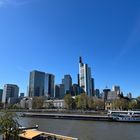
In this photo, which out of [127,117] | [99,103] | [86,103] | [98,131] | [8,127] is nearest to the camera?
[8,127]

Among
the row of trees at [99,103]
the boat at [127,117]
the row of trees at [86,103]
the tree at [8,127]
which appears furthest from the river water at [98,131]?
the row of trees at [86,103]

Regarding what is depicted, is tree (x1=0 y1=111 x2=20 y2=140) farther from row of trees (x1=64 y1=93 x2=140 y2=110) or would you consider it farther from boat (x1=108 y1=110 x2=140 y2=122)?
row of trees (x1=64 y1=93 x2=140 y2=110)

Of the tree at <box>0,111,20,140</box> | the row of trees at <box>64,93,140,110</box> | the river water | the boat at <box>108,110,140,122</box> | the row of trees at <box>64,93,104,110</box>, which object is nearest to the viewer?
the tree at <box>0,111,20,140</box>

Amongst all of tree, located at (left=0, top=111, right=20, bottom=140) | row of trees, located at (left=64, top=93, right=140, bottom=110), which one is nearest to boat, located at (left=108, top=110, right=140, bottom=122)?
row of trees, located at (left=64, top=93, right=140, bottom=110)

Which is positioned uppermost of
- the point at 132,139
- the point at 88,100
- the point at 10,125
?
the point at 88,100

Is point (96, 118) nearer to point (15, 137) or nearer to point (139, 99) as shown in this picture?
point (15, 137)

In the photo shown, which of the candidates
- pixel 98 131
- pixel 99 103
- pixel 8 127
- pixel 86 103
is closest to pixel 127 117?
pixel 98 131

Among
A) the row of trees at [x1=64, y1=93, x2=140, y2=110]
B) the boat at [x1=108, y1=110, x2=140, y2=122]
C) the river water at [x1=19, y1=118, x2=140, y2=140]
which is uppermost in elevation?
the row of trees at [x1=64, y1=93, x2=140, y2=110]

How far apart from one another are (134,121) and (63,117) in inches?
1714

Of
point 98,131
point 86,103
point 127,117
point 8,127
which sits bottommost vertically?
point 98,131

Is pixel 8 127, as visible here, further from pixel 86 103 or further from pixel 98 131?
pixel 86 103

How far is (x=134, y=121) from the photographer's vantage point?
98.5 metres

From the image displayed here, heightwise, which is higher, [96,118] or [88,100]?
[88,100]

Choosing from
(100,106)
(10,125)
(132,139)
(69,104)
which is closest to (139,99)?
(100,106)
